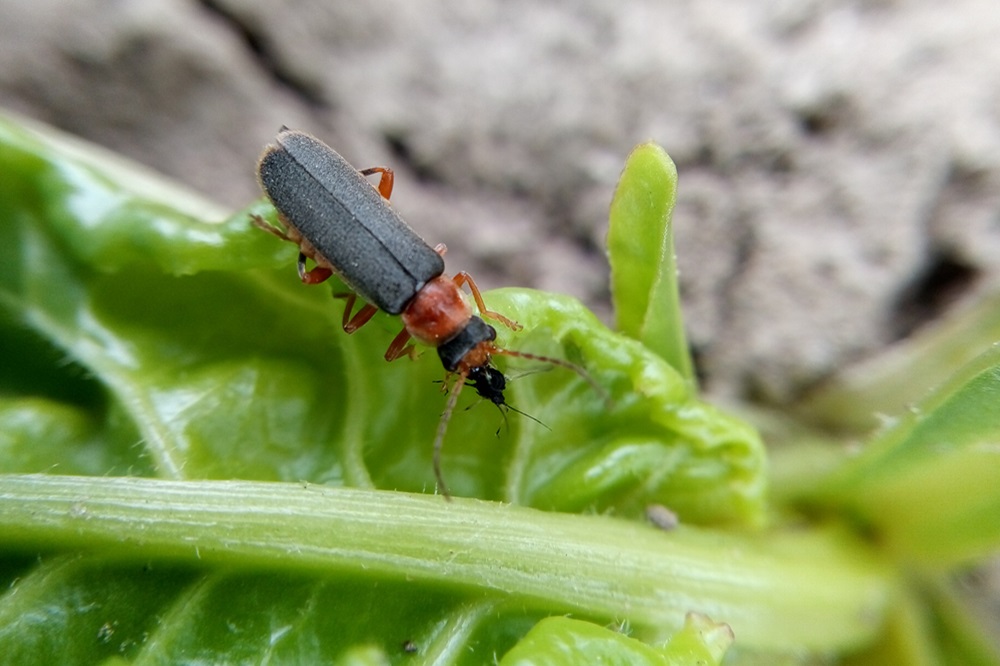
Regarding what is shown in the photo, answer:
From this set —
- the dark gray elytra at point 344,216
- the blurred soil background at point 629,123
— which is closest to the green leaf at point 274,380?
the dark gray elytra at point 344,216

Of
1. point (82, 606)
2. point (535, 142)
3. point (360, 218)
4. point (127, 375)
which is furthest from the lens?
point (535, 142)

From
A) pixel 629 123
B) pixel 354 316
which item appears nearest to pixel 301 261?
pixel 354 316

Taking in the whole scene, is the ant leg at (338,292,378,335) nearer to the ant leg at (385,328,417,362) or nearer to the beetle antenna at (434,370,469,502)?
the ant leg at (385,328,417,362)

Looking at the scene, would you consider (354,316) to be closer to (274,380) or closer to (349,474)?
(274,380)

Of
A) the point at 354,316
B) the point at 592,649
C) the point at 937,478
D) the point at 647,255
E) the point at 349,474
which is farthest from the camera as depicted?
the point at 937,478

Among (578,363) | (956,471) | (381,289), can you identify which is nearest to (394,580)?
(578,363)

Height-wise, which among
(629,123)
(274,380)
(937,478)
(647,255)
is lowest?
(274,380)

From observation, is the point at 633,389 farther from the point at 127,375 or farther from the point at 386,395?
the point at 127,375

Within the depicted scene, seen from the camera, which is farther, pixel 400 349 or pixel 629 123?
pixel 629 123
